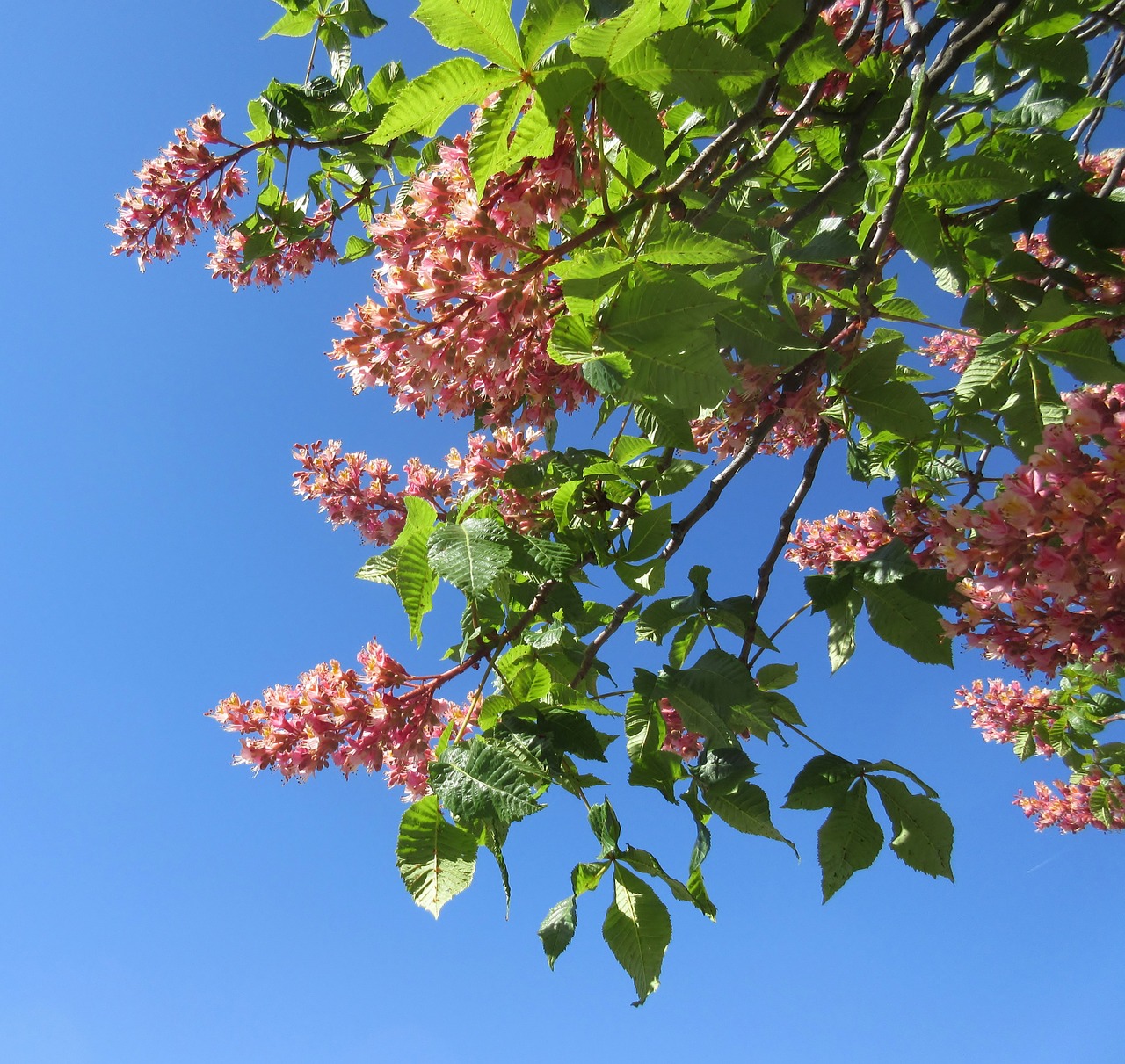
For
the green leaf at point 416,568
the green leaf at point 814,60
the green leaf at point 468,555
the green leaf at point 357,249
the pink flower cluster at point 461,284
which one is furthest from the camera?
the green leaf at point 357,249

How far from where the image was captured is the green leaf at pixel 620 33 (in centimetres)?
107

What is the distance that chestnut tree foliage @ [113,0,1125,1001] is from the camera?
1.23 meters

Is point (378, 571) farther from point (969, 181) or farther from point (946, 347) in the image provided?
point (946, 347)

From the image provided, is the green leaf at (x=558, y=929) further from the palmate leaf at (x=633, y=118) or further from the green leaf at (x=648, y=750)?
the palmate leaf at (x=633, y=118)

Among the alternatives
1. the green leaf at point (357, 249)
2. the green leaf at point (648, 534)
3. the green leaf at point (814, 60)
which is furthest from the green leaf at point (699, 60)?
the green leaf at point (357, 249)

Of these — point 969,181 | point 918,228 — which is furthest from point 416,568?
point 969,181

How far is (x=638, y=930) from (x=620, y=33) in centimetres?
176

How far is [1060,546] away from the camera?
5.08 ft

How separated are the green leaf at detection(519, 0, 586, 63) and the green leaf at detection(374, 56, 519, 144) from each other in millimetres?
48

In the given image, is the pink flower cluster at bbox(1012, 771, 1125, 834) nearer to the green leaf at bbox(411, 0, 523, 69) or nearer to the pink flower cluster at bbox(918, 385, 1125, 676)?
the pink flower cluster at bbox(918, 385, 1125, 676)

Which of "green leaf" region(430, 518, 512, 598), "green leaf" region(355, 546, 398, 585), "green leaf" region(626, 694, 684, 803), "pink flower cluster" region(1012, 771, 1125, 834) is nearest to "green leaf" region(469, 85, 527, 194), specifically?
"green leaf" region(430, 518, 512, 598)

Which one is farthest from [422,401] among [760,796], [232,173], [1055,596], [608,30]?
[232,173]

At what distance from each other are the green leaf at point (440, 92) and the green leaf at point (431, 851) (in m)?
1.25

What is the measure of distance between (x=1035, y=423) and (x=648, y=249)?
122 cm
